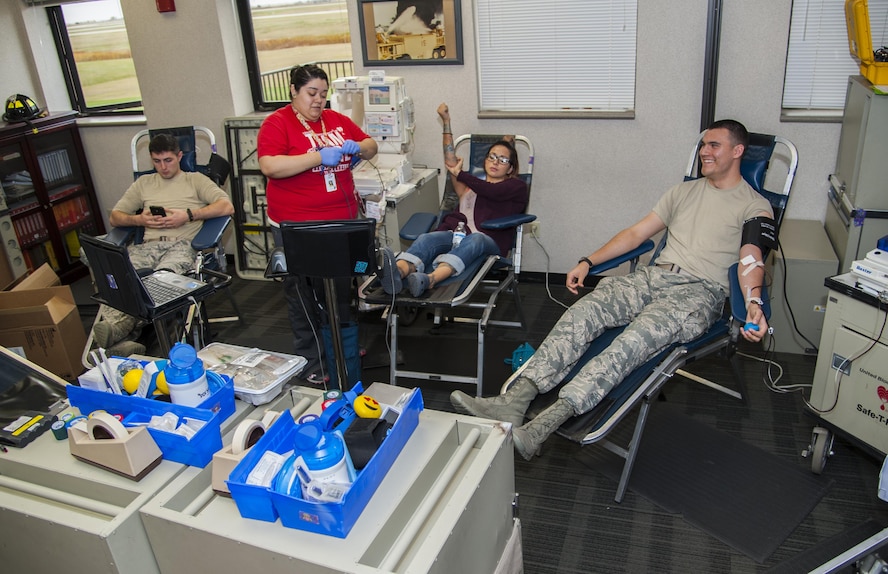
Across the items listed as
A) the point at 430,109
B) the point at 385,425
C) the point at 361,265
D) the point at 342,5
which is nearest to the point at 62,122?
the point at 342,5

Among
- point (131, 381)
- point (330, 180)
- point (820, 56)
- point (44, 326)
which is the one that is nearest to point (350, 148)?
point (330, 180)

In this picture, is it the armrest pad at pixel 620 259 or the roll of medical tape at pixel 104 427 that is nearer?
the roll of medical tape at pixel 104 427

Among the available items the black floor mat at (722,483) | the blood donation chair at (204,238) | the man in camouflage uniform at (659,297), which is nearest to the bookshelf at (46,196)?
the blood donation chair at (204,238)

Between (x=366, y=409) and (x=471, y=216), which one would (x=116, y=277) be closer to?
(x=366, y=409)

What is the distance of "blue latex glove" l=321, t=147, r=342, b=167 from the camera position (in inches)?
117

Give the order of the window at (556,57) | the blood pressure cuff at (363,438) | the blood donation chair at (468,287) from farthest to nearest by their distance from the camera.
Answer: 1. the window at (556,57)
2. the blood donation chair at (468,287)
3. the blood pressure cuff at (363,438)

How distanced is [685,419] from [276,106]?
3.45 m

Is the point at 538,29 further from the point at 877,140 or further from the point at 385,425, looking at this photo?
the point at 385,425

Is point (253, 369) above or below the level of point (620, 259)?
above

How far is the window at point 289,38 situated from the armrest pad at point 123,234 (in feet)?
5.02

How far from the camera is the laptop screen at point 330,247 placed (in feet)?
7.50

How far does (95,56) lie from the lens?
5246 millimetres

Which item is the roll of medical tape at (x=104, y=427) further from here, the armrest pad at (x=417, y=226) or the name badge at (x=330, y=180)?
the armrest pad at (x=417, y=226)

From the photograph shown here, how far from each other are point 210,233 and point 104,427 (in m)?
2.03
